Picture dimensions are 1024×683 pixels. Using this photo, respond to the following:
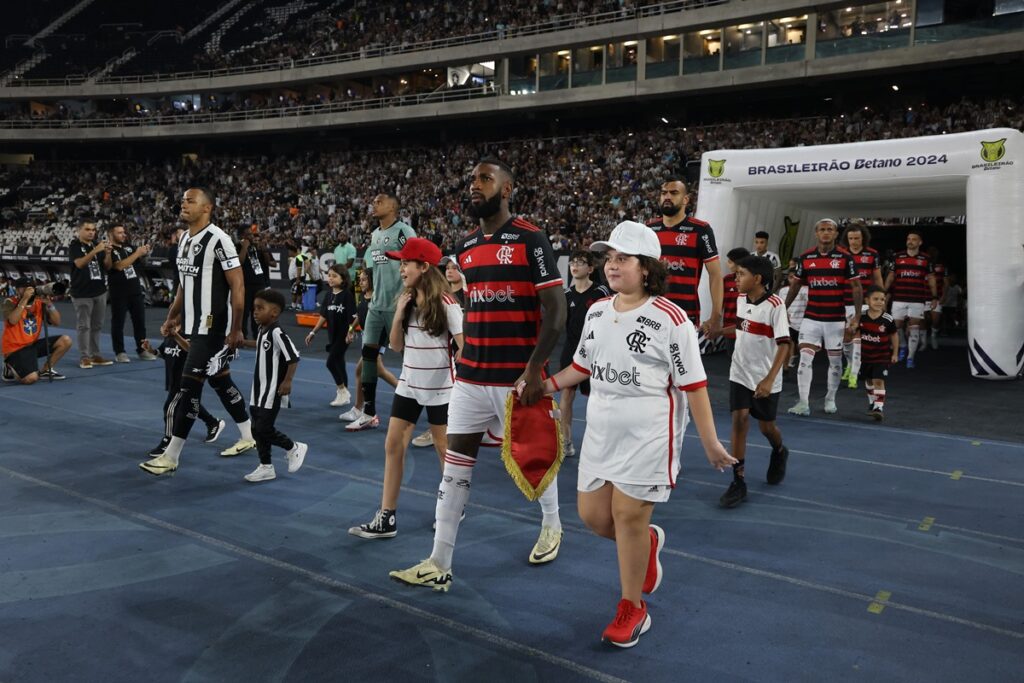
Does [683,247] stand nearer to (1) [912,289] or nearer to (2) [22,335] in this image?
(1) [912,289]

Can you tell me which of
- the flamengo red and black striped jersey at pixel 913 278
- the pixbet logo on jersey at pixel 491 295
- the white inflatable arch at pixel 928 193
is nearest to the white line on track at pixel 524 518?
the pixbet logo on jersey at pixel 491 295

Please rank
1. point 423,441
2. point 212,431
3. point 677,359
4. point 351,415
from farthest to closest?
1. point 351,415
2. point 212,431
3. point 423,441
4. point 677,359

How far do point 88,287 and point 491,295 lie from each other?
9.66 metres

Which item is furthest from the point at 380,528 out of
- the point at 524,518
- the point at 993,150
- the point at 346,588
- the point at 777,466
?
the point at 993,150

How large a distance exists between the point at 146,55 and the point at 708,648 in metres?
49.2

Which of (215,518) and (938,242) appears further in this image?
(938,242)

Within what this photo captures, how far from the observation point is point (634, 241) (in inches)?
131

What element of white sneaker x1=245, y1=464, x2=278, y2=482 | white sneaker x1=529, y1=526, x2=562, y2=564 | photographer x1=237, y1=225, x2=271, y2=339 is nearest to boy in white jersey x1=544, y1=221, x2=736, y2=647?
white sneaker x1=529, y1=526, x2=562, y2=564

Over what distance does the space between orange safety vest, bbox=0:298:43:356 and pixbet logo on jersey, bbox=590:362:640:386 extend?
369 inches

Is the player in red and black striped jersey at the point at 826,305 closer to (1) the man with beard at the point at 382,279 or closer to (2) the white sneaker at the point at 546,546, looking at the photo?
(1) the man with beard at the point at 382,279

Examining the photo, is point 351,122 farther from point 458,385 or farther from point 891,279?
point 458,385

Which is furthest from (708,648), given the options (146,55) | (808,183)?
(146,55)

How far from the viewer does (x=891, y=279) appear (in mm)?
12523

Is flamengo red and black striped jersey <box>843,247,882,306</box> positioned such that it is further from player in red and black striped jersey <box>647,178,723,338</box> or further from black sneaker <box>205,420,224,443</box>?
black sneaker <box>205,420,224,443</box>
